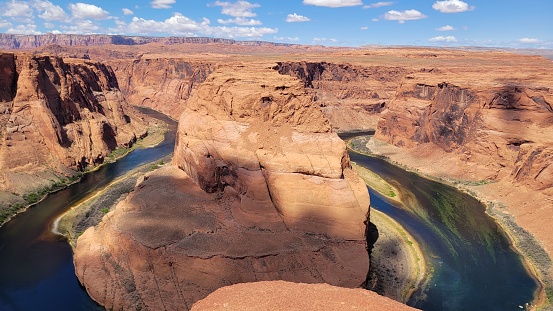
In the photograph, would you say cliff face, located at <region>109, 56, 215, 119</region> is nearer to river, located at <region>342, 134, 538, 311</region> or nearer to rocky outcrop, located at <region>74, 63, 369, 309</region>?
river, located at <region>342, 134, 538, 311</region>

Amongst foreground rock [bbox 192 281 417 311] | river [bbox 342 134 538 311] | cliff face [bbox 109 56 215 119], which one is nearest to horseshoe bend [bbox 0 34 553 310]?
foreground rock [bbox 192 281 417 311]

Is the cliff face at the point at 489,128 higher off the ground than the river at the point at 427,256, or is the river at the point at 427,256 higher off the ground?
the cliff face at the point at 489,128

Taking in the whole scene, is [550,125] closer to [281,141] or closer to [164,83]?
[281,141]

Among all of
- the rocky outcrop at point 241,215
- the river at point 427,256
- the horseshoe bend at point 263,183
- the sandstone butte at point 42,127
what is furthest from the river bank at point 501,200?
the sandstone butte at point 42,127

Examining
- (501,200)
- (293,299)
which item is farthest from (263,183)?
(501,200)

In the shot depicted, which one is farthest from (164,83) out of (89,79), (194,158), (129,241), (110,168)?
(129,241)

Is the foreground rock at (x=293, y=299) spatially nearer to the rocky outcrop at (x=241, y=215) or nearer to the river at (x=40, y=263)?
the rocky outcrop at (x=241, y=215)
